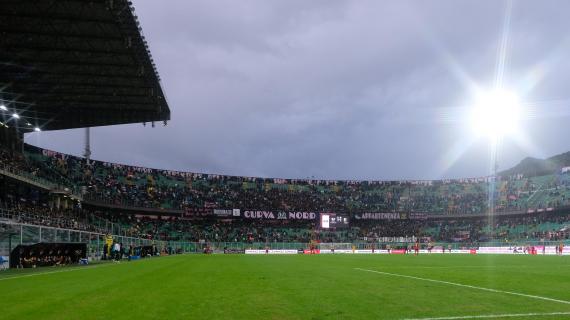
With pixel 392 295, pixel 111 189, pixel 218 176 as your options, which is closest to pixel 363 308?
pixel 392 295

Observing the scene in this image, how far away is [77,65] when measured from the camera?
3281 centimetres

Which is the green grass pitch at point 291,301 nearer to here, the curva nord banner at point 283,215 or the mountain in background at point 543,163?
the curva nord banner at point 283,215

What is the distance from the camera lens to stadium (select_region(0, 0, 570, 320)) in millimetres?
11453

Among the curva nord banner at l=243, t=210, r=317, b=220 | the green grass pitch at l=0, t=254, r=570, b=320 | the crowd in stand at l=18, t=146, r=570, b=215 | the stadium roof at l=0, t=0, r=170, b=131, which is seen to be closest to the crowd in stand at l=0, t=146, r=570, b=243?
the crowd in stand at l=18, t=146, r=570, b=215

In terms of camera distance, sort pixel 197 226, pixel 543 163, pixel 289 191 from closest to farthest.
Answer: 1. pixel 197 226
2. pixel 289 191
3. pixel 543 163

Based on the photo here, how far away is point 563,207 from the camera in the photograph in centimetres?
7506

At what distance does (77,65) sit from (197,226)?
54505 mm

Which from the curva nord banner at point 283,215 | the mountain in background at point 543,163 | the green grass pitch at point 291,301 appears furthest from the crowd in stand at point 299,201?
the mountain in background at point 543,163

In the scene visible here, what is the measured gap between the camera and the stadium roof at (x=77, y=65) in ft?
A: 85.1

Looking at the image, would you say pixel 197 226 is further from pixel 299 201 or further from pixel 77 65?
pixel 77 65

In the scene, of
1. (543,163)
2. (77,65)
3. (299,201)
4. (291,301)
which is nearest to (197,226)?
(299,201)

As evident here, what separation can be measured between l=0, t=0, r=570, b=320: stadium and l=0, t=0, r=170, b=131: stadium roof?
142 millimetres

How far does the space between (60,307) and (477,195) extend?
314 feet

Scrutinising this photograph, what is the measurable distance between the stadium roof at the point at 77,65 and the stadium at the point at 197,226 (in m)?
0.14
